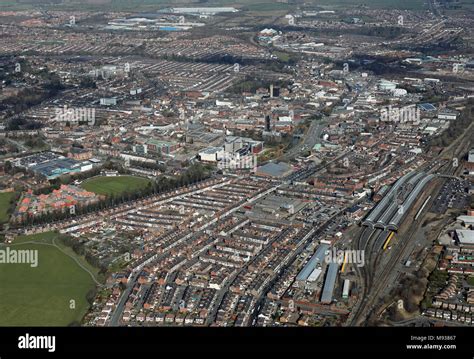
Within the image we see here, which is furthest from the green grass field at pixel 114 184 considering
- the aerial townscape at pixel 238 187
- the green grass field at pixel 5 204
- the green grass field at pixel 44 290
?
the green grass field at pixel 44 290

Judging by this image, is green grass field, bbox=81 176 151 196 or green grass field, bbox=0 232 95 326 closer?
green grass field, bbox=0 232 95 326

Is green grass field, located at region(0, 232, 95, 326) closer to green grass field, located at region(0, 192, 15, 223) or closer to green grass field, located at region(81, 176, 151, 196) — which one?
green grass field, located at region(0, 192, 15, 223)

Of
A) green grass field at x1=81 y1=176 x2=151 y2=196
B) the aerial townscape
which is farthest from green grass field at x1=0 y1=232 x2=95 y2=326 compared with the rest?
green grass field at x1=81 y1=176 x2=151 y2=196

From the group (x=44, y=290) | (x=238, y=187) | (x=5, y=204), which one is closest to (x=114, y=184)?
(x=5, y=204)

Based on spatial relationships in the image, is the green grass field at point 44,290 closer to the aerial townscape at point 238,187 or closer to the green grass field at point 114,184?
the aerial townscape at point 238,187

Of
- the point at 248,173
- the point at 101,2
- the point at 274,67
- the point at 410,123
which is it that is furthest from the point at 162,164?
the point at 101,2
